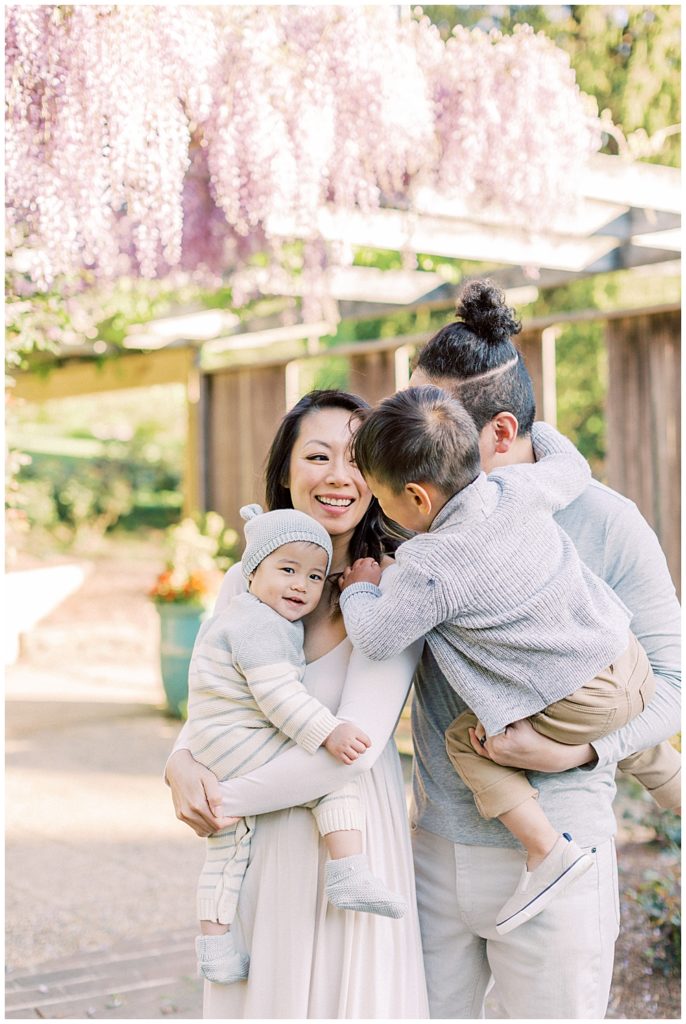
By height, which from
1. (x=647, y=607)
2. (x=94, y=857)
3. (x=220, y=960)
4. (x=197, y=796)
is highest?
(x=647, y=607)

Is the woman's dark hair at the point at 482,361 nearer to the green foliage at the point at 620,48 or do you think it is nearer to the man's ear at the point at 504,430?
the man's ear at the point at 504,430

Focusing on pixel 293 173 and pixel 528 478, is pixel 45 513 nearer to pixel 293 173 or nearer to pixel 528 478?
pixel 293 173

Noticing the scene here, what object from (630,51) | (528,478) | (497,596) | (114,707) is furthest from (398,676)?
(630,51)

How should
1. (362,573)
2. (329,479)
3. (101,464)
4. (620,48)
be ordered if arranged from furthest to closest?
(101,464)
(620,48)
(329,479)
(362,573)

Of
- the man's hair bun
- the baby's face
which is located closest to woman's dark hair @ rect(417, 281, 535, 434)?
the man's hair bun

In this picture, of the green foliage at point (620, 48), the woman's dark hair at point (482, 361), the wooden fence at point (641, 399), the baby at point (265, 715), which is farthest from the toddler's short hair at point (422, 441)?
the green foliage at point (620, 48)

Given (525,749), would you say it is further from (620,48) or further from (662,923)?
(620,48)

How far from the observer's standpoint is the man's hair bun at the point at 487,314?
172cm

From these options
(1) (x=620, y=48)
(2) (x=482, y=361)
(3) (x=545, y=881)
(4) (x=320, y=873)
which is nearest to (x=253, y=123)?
(2) (x=482, y=361)

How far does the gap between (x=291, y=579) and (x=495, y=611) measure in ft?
1.14

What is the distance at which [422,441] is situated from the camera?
153cm

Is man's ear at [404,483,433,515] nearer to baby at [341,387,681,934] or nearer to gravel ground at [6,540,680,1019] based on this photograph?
baby at [341,387,681,934]

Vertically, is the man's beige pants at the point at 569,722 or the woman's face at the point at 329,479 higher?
the woman's face at the point at 329,479

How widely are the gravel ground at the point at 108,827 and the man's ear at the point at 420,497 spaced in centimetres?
204
